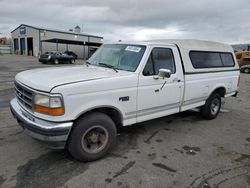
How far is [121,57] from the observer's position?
413 cm

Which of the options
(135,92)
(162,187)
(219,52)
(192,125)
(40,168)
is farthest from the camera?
(219,52)

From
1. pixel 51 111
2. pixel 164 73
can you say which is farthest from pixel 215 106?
pixel 51 111

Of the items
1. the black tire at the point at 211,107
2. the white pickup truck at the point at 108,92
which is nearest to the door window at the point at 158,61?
the white pickup truck at the point at 108,92

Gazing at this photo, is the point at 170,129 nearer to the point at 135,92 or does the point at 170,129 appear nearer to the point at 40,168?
the point at 135,92

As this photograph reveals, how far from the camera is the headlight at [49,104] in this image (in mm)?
2826

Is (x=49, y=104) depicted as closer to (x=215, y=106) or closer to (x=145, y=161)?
(x=145, y=161)

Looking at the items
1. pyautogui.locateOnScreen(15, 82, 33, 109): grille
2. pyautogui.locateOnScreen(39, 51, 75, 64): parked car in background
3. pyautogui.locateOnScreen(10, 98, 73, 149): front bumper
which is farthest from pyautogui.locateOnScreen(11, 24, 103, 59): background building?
pyautogui.locateOnScreen(10, 98, 73, 149): front bumper

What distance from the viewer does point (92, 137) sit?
11.2ft

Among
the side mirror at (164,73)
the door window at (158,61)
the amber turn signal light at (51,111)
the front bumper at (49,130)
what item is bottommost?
the front bumper at (49,130)

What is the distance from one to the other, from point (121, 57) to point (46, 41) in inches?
1745

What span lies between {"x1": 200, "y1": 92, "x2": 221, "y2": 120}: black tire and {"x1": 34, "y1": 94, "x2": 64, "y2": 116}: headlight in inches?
160

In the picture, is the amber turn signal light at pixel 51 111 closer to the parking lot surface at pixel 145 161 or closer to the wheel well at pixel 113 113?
the wheel well at pixel 113 113

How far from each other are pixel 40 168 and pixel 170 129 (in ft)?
9.81

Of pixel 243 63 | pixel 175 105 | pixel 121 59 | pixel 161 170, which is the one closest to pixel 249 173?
pixel 161 170
